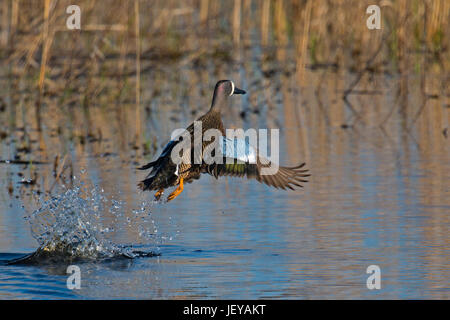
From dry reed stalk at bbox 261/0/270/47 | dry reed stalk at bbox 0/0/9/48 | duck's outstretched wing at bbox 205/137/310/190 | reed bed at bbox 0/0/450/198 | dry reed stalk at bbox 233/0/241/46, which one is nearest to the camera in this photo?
duck's outstretched wing at bbox 205/137/310/190

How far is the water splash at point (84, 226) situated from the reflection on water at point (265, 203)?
46 mm

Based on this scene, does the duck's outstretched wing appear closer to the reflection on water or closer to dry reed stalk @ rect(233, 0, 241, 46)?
the reflection on water

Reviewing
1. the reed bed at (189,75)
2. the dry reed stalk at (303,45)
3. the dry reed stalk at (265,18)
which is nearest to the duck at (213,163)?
the reed bed at (189,75)

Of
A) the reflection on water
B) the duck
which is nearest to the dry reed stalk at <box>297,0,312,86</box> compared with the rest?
the reflection on water

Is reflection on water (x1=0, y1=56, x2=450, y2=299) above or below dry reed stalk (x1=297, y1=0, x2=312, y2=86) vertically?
below

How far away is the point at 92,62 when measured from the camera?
516 inches

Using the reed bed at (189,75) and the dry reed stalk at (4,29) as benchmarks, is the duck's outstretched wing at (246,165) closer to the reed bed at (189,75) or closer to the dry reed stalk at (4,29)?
the reed bed at (189,75)

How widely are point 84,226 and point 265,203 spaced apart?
5.57 feet

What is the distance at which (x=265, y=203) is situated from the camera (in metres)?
8.32

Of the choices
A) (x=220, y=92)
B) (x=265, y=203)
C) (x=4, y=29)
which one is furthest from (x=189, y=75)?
(x=220, y=92)

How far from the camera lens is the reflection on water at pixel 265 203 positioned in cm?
611

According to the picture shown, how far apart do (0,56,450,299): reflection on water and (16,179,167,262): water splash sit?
0.15ft

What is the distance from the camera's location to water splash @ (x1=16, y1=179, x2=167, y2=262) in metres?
6.91

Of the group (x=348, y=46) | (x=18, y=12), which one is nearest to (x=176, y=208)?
(x=18, y=12)
